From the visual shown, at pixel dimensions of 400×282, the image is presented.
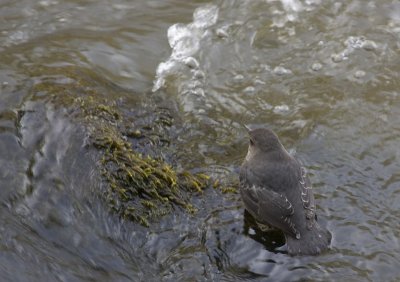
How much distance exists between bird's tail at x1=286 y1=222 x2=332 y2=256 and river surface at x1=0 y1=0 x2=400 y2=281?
5 centimetres

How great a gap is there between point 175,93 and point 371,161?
2.12 meters

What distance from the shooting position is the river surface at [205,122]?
500cm

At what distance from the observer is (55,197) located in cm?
523

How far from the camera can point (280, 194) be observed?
18.0ft

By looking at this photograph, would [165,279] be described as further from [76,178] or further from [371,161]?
[371,161]

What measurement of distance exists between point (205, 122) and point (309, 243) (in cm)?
195

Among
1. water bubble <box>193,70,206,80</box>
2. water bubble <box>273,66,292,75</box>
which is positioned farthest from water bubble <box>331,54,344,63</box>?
water bubble <box>193,70,206,80</box>

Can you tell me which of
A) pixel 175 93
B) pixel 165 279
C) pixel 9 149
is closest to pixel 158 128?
pixel 175 93

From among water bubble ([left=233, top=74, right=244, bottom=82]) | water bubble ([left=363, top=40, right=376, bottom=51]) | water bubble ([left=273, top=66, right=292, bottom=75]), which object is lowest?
water bubble ([left=233, top=74, right=244, bottom=82])

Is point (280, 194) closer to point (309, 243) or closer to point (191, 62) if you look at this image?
point (309, 243)

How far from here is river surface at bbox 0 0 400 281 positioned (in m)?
5.00

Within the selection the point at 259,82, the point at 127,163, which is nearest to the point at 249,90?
the point at 259,82

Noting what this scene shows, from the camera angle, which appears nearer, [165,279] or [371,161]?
[165,279]

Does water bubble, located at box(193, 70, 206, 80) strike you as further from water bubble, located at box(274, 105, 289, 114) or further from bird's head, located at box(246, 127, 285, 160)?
bird's head, located at box(246, 127, 285, 160)
